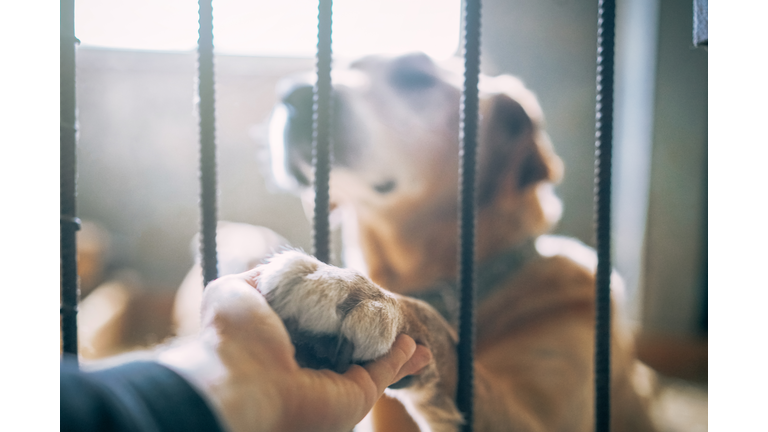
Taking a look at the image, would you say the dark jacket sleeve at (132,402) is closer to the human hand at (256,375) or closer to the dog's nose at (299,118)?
the human hand at (256,375)

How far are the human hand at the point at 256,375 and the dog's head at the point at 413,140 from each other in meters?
0.87

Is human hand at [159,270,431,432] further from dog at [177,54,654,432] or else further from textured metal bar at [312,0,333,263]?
dog at [177,54,654,432]

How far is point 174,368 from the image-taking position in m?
0.34

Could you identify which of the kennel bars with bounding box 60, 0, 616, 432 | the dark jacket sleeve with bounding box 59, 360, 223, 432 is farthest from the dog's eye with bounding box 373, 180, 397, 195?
the dark jacket sleeve with bounding box 59, 360, 223, 432

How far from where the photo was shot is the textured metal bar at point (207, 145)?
533mm

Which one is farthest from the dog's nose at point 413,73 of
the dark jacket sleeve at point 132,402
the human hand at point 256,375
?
the dark jacket sleeve at point 132,402

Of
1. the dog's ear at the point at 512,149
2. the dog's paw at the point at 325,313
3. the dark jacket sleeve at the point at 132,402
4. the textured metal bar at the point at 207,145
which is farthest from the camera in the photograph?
the dog's ear at the point at 512,149

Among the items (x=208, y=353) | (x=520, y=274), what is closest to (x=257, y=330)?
(x=208, y=353)

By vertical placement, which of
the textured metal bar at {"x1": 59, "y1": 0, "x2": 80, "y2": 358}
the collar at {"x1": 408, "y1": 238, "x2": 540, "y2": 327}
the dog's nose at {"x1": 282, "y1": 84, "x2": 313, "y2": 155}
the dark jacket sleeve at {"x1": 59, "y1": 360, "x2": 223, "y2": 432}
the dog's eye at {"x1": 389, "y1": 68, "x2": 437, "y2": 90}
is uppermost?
the dog's eye at {"x1": 389, "y1": 68, "x2": 437, "y2": 90}

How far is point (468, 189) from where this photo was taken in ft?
1.83

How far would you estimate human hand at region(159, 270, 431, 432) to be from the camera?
34 centimetres

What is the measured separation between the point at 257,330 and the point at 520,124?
1.02 metres

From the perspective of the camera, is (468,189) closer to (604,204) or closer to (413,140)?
(604,204)

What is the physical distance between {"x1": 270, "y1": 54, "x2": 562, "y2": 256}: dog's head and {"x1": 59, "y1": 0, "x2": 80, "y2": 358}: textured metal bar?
663 millimetres
